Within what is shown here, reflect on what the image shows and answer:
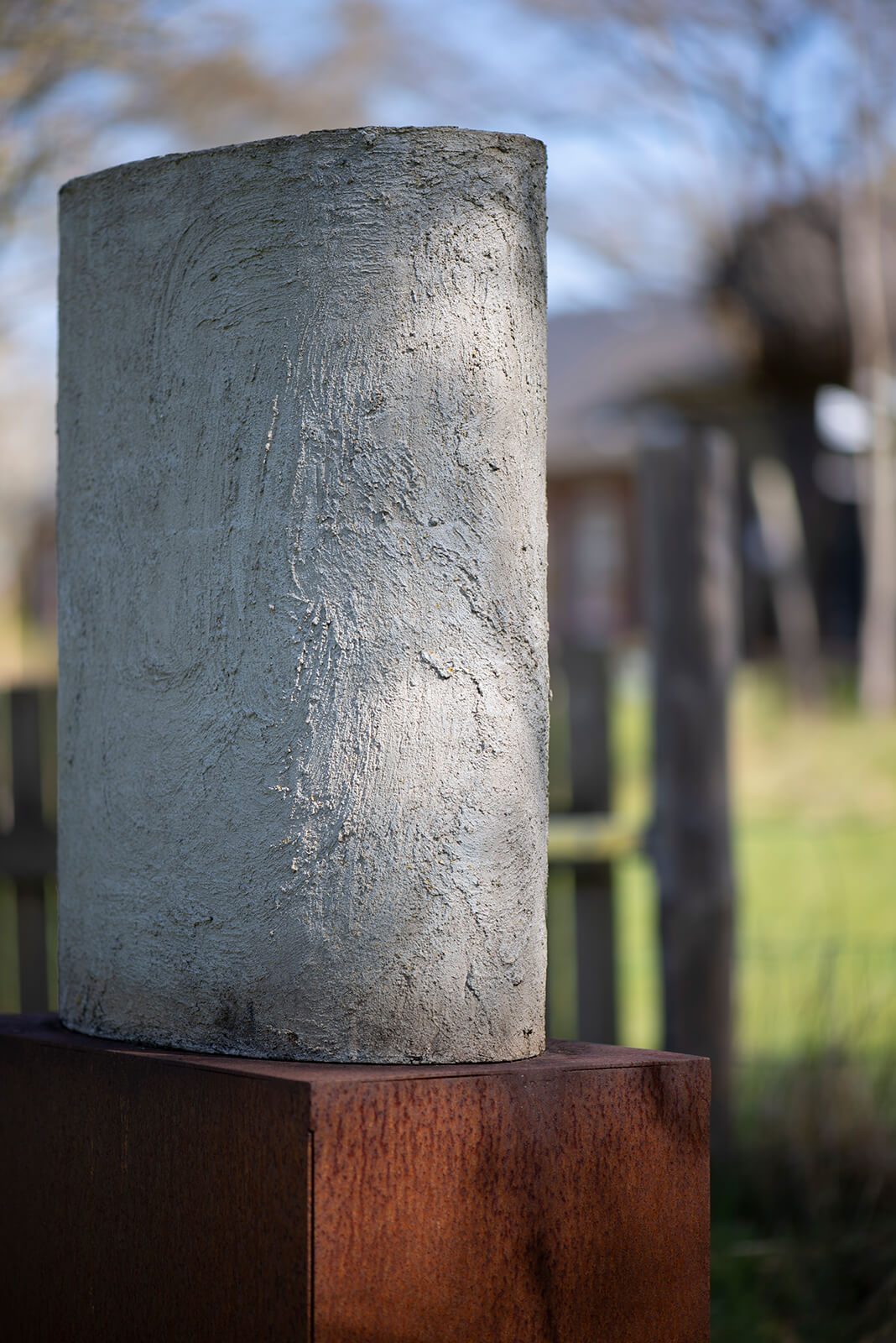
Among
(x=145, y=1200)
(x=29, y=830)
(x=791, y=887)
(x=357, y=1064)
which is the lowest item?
(x=791, y=887)

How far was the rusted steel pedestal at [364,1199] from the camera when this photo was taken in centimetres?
151

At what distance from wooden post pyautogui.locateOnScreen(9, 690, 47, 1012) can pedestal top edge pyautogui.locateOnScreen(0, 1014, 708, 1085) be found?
1.98 m

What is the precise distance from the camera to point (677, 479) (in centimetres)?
386

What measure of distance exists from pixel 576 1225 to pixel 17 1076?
2.52 ft

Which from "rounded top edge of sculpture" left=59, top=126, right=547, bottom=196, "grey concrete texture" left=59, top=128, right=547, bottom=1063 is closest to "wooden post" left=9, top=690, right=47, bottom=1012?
"grey concrete texture" left=59, top=128, right=547, bottom=1063

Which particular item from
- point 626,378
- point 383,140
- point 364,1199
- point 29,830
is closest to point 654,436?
point 626,378

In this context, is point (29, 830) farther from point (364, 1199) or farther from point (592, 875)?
point (364, 1199)

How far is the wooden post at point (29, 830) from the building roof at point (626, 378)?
13570 millimetres

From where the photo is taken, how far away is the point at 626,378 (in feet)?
65.9

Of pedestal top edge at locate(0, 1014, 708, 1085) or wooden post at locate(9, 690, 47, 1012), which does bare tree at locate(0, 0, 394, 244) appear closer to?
wooden post at locate(9, 690, 47, 1012)

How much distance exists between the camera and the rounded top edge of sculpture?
167cm

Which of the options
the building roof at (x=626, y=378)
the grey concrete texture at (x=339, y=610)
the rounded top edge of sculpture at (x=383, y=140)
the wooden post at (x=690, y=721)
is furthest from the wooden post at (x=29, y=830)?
the building roof at (x=626, y=378)

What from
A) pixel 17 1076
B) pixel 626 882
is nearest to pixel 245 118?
pixel 626 882

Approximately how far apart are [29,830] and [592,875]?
1548 millimetres
